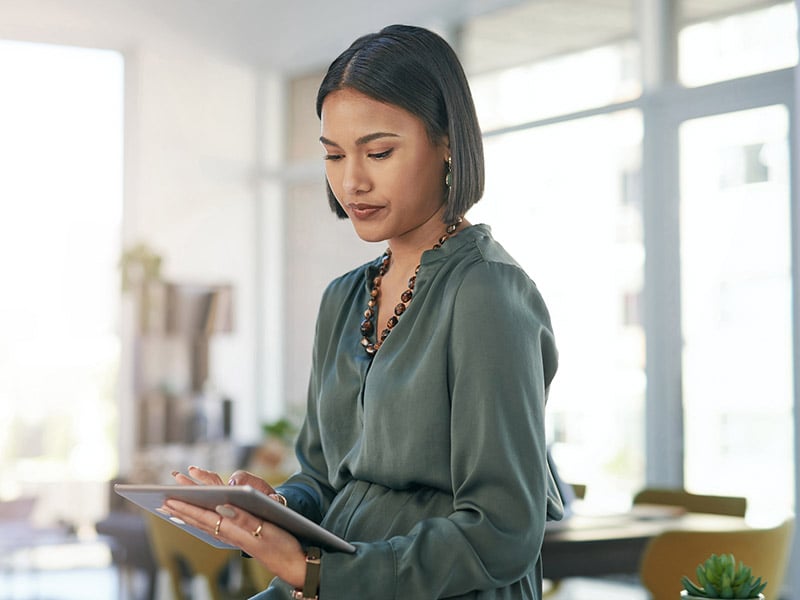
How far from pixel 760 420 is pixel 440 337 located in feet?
17.8

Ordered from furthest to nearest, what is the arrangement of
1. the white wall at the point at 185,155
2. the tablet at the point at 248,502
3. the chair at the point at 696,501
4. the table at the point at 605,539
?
the white wall at the point at 185,155
the chair at the point at 696,501
the table at the point at 605,539
the tablet at the point at 248,502

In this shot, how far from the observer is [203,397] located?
970 centimetres

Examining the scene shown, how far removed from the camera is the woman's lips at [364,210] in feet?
4.76

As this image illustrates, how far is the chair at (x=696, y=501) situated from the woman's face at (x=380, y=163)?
3.65 meters

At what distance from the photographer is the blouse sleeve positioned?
4.25 feet

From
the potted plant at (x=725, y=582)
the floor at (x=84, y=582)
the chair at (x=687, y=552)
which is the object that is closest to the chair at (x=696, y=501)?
the chair at (x=687, y=552)

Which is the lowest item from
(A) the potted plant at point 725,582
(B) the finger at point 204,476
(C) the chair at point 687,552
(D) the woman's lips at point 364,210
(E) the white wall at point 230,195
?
(C) the chair at point 687,552

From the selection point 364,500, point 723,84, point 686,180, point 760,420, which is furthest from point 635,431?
point 364,500

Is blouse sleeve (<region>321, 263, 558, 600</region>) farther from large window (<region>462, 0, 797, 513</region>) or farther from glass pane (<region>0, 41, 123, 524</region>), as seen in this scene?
glass pane (<region>0, 41, 123, 524</region>)

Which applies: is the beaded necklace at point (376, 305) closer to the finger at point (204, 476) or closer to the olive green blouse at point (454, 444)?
the olive green blouse at point (454, 444)

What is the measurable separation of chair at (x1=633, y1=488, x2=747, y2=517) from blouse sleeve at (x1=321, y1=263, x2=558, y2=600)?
3655mm

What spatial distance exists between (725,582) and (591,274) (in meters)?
6.06

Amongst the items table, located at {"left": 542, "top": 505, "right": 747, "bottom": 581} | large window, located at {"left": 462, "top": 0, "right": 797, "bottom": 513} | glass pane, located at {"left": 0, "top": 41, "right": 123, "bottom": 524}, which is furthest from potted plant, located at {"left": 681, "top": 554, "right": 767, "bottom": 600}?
glass pane, located at {"left": 0, "top": 41, "right": 123, "bottom": 524}

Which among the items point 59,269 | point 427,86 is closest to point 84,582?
point 59,269
